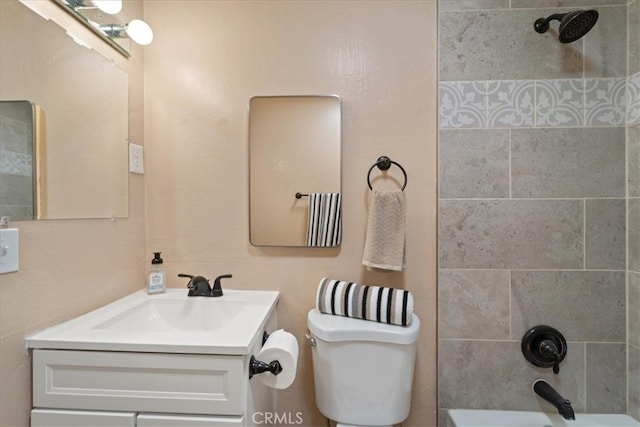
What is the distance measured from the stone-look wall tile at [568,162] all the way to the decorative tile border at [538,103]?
0.13 ft

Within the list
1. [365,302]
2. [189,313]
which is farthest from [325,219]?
[189,313]

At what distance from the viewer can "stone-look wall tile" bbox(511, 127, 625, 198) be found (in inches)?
45.7

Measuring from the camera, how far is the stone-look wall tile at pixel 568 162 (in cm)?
116

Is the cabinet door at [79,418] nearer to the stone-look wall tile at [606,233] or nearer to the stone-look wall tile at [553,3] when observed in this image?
the stone-look wall tile at [606,233]

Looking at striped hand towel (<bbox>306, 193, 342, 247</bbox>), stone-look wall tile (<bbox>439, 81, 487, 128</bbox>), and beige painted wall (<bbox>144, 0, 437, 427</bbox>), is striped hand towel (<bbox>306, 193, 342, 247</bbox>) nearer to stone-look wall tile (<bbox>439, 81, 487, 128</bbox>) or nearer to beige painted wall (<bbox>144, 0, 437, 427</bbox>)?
beige painted wall (<bbox>144, 0, 437, 427</bbox>)

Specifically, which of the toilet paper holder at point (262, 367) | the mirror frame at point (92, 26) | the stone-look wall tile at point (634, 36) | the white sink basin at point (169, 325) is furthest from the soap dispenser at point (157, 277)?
the stone-look wall tile at point (634, 36)

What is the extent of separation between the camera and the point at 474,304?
1210mm

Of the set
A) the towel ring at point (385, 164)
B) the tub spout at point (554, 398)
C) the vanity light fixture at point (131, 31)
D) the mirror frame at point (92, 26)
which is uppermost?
the vanity light fixture at point (131, 31)

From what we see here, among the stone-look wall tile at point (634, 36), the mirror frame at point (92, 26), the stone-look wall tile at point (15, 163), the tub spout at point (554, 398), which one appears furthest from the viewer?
the stone-look wall tile at point (634, 36)

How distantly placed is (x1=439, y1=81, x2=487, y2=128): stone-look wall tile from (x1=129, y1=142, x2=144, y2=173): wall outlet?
125 cm

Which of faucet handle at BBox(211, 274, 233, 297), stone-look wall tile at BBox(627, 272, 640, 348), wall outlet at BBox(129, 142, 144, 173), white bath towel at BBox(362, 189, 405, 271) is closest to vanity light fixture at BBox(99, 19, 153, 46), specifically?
wall outlet at BBox(129, 142, 144, 173)

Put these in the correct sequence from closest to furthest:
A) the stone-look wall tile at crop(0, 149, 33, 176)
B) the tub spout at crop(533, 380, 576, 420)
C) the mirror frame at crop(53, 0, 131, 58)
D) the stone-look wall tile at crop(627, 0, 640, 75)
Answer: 1. the stone-look wall tile at crop(0, 149, 33, 176)
2. the mirror frame at crop(53, 0, 131, 58)
3. the tub spout at crop(533, 380, 576, 420)
4. the stone-look wall tile at crop(627, 0, 640, 75)

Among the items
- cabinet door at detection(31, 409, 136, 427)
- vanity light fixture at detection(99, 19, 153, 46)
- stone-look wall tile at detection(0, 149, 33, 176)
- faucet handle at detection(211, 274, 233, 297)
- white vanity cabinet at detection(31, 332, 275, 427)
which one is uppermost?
vanity light fixture at detection(99, 19, 153, 46)

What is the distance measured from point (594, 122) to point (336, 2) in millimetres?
1122
